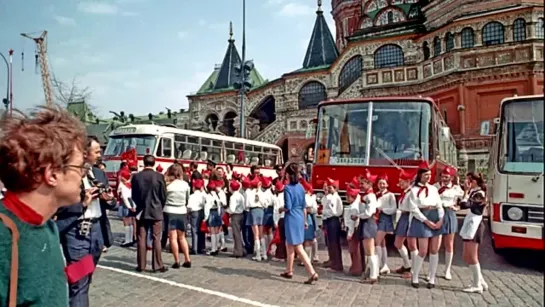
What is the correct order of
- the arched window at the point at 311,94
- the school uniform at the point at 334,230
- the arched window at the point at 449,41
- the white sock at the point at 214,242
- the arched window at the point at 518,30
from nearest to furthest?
the school uniform at the point at 334,230
the white sock at the point at 214,242
the arched window at the point at 518,30
the arched window at the point at 449,41
the arched window at the point at 311,94

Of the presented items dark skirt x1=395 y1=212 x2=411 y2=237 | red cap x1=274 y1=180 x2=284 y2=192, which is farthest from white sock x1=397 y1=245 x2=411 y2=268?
red cap x1=274 y1=180 x2=284 y2=192

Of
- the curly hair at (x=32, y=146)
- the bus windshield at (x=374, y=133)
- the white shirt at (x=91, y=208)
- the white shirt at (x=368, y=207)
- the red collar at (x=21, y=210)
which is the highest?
the bus windshield at (x=374, y=133)

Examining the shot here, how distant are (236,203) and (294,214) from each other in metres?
2.97

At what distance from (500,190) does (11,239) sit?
8596 millimetres

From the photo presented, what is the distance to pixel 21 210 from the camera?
77.3 inches

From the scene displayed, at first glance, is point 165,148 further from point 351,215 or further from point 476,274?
point 476,274

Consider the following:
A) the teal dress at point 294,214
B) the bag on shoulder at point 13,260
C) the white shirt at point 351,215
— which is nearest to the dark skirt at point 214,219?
the teal dress at point 294,214

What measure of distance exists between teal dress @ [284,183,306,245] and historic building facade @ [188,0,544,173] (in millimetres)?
13762

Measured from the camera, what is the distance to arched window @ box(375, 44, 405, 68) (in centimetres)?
3356

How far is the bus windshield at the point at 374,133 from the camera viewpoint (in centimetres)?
1088

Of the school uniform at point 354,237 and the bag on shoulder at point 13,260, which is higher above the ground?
the bag on shoulder at point 13,260

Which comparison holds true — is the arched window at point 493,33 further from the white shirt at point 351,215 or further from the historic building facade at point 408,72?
the white shirt at point 351,215

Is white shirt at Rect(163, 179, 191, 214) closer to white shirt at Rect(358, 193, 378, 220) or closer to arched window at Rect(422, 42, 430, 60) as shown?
white shirt at Rect(358, 193, 378, 220)

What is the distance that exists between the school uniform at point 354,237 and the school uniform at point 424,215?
Result: 1075 mm
